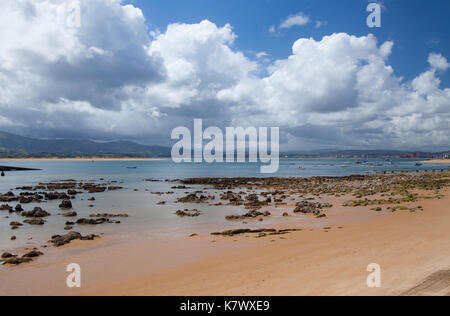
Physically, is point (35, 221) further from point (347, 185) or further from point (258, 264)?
point (347, 185)

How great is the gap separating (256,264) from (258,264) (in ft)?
0.23

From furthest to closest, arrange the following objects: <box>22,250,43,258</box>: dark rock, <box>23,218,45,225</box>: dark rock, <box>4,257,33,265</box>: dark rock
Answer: <box>23,218,45,225</box>: dark rock → <box>22,250,43,258</box>: dark rock → <box>4,257,33,265</box>: dark rock

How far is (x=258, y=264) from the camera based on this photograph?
10.0 metres

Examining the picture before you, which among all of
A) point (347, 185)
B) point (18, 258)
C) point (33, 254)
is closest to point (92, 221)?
point (33, 254)

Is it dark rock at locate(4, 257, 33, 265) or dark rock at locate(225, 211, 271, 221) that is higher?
dark rock at locate(4, 257, 33, 265)

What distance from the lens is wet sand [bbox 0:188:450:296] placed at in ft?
25.4

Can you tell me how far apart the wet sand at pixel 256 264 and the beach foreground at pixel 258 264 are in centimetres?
3

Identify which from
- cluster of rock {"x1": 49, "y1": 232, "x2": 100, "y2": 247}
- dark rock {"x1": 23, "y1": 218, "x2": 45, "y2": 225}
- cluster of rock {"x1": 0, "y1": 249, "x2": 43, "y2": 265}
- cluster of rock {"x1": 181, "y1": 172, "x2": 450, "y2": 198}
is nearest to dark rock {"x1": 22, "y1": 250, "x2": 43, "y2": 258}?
cluster of rock {"x1": 0, "y1": 249, "x2": 43, "y2": 265}

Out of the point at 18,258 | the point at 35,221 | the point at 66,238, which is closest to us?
the point at 18,258

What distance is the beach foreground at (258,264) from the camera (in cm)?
775

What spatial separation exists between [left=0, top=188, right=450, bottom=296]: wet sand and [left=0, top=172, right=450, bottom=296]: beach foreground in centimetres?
3

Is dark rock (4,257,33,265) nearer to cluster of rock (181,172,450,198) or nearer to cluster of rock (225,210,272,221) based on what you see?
cluster of rock (225,210,272,221)

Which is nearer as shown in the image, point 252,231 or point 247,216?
point 252,231

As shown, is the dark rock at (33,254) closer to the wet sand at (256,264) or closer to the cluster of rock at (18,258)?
the cluster of rock at (18,258)
